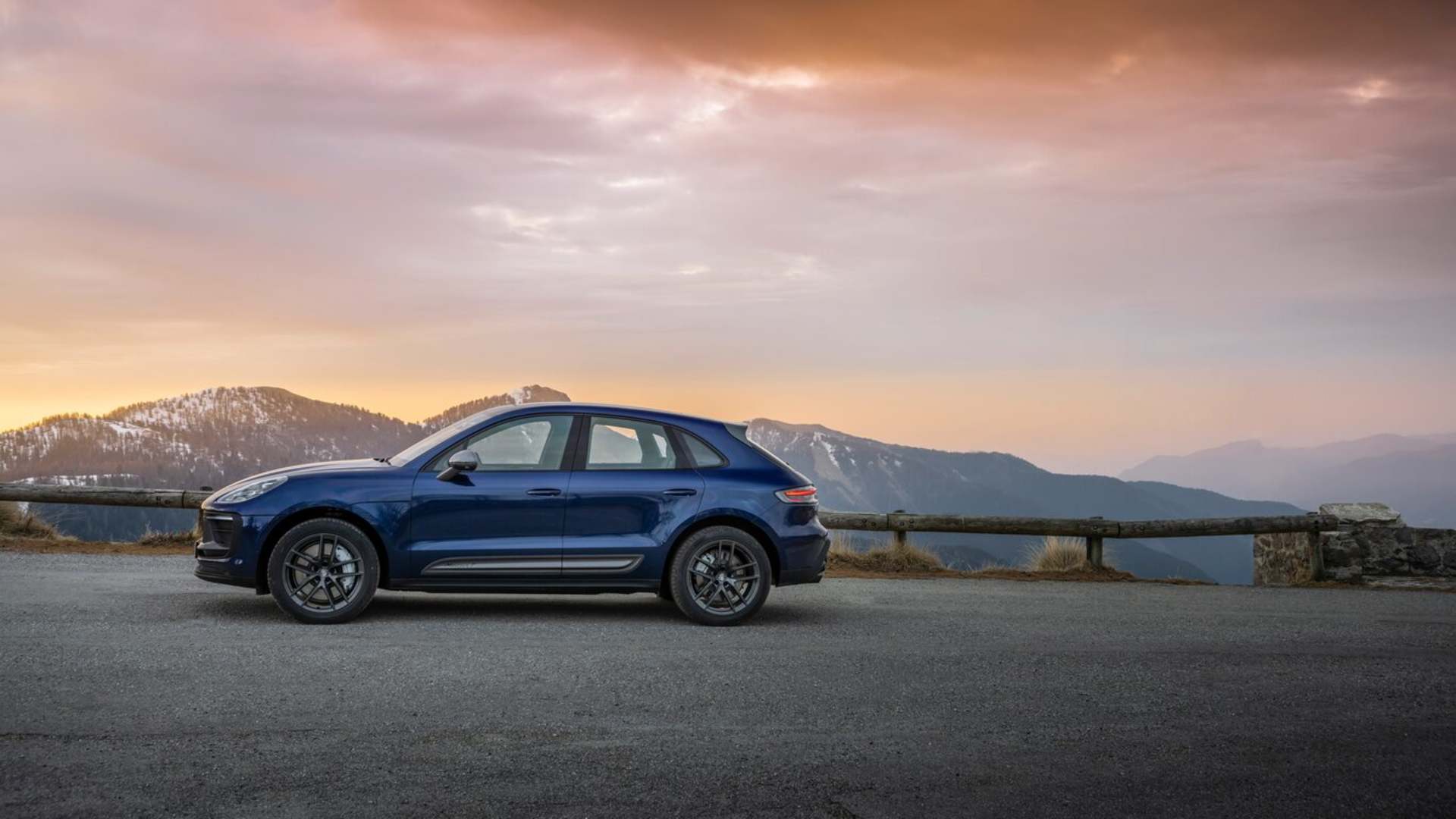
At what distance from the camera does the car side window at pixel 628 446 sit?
9523 mm

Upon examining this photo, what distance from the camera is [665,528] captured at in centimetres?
941

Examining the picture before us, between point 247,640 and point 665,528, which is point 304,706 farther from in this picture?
point 665,528

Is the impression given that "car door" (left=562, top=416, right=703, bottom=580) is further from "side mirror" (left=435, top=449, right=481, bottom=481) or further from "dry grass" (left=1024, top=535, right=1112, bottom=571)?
"dry grass" (left=1024, top=535, right=1112, bottom=571)

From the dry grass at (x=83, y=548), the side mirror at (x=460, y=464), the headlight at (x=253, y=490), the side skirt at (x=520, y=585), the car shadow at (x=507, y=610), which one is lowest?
the car shadow at (x=507, y=610)

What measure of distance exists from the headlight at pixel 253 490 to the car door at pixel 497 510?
103 centimetres

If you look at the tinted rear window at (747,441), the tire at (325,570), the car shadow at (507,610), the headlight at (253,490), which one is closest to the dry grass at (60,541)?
the car shadow at (507,610)

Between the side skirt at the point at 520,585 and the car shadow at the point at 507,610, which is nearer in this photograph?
the side skirt at the point at 520,585

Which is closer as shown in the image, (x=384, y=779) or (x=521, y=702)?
(x=384, y=779)

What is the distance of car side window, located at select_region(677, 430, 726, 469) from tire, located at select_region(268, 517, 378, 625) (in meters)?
2.54

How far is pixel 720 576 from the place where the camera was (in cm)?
946

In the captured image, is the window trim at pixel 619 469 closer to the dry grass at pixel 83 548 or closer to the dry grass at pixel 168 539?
the dry grass at pixel 83 548

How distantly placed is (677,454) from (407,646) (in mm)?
2681

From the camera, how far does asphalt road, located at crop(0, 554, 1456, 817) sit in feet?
16.3

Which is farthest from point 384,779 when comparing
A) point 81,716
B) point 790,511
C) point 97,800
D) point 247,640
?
point 790,511
